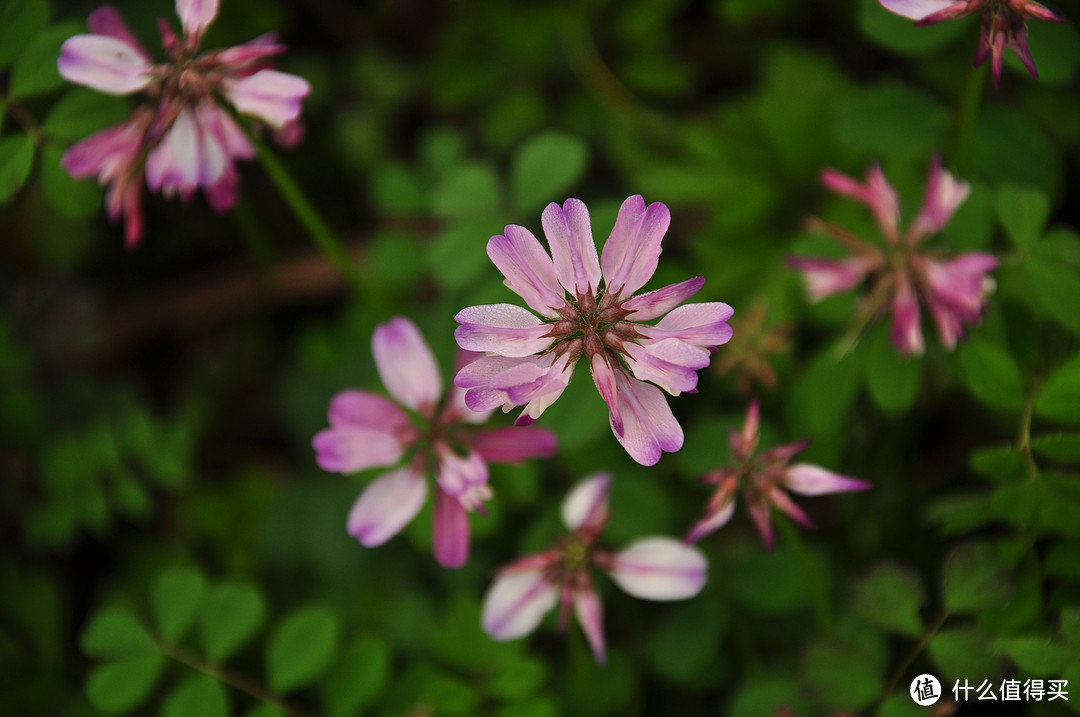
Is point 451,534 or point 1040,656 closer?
point 1040,656

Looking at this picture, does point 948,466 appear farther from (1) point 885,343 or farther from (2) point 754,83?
(2) point 754,83

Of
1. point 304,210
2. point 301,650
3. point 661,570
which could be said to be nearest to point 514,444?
point 661,570

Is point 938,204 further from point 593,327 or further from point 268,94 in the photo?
point 268,94

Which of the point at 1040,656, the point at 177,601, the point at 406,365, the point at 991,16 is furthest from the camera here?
the point at 177,601

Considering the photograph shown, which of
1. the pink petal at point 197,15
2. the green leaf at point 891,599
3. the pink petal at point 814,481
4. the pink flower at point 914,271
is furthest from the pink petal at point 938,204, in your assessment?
the pink petal at point 197,15

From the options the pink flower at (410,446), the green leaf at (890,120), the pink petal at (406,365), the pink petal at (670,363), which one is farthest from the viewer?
the green leaf at (890,120)

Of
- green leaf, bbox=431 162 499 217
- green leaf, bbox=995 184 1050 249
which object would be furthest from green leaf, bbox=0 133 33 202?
green leaf, bbox=995 184 1050 249

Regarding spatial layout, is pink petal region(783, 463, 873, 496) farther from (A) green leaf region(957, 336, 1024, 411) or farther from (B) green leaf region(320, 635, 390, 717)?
(B) green leaf region(320, 635, 390, 717)

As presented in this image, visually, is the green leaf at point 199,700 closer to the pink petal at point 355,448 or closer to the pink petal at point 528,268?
the pink petal at point 355,448
